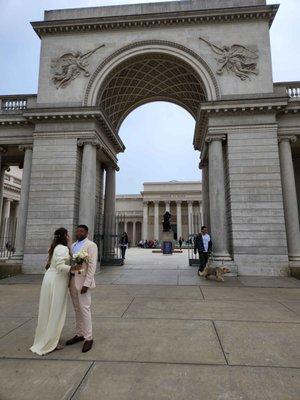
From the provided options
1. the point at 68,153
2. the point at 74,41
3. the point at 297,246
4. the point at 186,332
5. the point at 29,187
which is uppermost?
the point at 74,41

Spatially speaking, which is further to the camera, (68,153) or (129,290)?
(68,153)

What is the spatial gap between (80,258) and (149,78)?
56.9 feet

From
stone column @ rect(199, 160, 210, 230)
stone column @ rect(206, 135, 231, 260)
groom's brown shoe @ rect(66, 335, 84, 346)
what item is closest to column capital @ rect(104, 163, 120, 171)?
stone column @ rect(199, 160, 210, 230)

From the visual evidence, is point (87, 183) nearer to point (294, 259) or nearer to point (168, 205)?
point (294, 259)

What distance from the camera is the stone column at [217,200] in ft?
44.7

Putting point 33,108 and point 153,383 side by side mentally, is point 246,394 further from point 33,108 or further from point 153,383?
point 33,108

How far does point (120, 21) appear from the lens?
16.1 m

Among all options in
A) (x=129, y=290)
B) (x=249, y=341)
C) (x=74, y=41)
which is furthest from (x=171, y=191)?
(x=249, y=341)

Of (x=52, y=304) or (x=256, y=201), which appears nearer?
(x=52, y=304)

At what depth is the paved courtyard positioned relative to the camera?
323 cm

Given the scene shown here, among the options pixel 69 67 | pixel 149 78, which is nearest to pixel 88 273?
pixel 69 67

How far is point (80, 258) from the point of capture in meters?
4.53

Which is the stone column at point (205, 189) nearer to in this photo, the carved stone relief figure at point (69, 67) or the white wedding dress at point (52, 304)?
the carved stone relief figure at point (69, 67)

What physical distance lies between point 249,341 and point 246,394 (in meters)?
1.83
